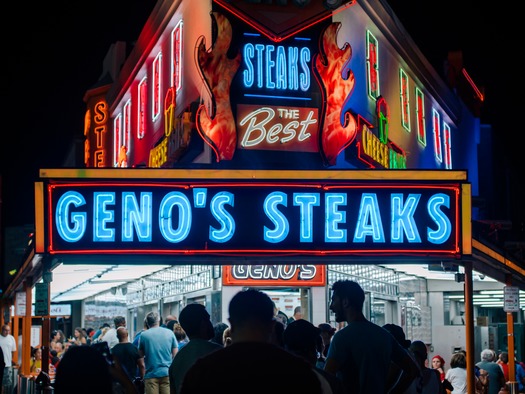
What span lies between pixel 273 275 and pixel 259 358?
17.5m

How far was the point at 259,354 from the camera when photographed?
427 cm

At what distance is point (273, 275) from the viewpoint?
2169 centimetres

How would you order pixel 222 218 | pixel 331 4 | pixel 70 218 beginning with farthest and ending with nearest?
pixel 331 4 < pixel 222 218 < pixel 70 218

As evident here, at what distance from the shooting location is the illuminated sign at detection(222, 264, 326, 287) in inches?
844

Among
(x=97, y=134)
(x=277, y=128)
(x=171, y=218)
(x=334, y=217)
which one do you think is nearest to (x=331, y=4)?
(x=277, y=128)

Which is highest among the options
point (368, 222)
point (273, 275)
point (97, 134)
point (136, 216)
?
point (97, 134)

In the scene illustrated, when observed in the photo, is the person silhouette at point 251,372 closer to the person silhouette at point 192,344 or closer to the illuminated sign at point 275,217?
the person silhouette at point 192,344

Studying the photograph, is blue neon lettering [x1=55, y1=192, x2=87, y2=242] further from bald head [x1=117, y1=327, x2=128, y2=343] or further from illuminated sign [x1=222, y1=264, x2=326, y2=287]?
illuminated sign [x1=222, y1=264, x2=326, y2=287]

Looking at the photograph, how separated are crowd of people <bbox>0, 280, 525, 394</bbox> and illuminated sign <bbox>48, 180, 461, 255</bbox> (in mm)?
1301

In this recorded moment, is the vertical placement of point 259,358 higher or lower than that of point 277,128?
lower

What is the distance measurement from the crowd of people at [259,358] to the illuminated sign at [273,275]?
17.8 feet

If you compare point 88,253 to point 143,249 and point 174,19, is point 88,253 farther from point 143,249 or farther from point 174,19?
point 174,19

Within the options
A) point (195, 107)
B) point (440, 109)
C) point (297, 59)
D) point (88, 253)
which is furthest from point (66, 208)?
point (440, 109)

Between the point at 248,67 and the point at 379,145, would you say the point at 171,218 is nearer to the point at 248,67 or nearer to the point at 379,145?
the point at 248,67
